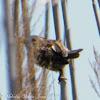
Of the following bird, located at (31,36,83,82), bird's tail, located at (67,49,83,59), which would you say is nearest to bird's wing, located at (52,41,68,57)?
bird, located at (31,36,83,82)

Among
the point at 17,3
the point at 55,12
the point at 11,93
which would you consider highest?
the point at 55,12

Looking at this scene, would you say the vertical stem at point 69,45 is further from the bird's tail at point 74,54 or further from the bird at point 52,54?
the bird's tail at point 74,54

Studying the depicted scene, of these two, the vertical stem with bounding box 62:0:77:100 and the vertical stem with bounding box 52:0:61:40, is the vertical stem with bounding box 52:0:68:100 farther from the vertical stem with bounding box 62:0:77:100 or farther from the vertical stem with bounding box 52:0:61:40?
the vertical stem with bounding box 62:0:77:100

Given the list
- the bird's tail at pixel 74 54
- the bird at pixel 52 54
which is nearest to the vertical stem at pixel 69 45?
the bird at pixel 52 54

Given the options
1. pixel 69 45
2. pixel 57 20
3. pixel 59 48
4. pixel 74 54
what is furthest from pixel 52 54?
pixel 57 20

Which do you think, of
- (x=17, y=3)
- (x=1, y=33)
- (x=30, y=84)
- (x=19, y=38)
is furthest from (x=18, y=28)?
(x=1, y=33)

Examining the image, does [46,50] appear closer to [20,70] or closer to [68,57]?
[68,57]

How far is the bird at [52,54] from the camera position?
535cm

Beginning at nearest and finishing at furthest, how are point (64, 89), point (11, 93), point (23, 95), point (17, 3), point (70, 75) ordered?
point (11, 93), point (17, 3), point (23, 95), point (64, 89), point (70, 75)

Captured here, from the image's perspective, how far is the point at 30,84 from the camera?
4.57 meters

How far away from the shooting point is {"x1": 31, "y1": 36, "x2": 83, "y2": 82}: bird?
535 cm

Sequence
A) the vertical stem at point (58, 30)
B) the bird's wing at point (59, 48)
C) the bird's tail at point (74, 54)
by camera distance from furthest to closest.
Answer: the bird's wing at point (59, 48), the bird's tail at point (74, 54), the vertical stem at point (58, 30)

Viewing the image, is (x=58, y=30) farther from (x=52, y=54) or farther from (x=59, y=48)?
(x=52, y=54)

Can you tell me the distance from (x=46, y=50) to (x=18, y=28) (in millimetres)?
1527
